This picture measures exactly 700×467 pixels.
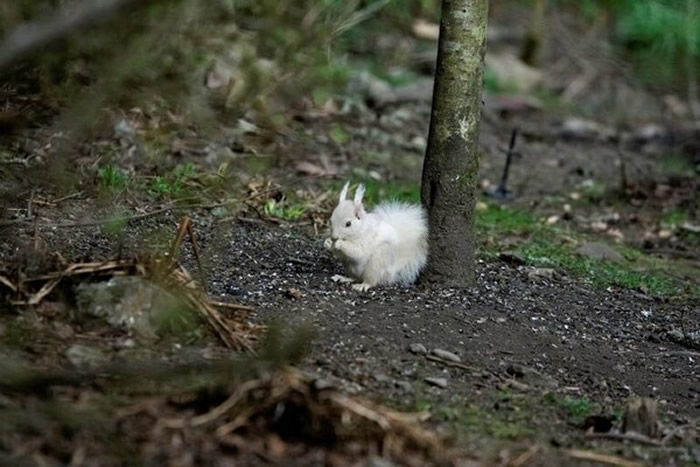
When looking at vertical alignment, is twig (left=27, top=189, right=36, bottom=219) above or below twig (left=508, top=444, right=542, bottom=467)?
above

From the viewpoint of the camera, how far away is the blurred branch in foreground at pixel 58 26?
9.59ft

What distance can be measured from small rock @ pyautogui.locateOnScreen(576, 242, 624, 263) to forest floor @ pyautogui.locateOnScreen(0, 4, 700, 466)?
0.06 feet

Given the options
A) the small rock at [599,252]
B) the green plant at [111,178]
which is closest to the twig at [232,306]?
the green plant at [111,178]

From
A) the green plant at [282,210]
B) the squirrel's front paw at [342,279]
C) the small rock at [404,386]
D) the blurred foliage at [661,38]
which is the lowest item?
the small rock at [404,386]

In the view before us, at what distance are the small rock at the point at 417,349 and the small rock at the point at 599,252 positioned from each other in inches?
109

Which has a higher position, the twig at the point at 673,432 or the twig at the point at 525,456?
the twig at the point at 525,456

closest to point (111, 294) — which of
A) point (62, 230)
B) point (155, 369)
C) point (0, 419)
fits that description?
point (155, 369)

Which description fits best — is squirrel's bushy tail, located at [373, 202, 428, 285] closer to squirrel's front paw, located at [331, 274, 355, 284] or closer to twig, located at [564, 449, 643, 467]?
squirrel's front paw, located at [331, 274, 355, 284]

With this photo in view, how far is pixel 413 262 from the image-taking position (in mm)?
5758

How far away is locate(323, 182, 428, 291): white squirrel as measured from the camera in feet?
18.8

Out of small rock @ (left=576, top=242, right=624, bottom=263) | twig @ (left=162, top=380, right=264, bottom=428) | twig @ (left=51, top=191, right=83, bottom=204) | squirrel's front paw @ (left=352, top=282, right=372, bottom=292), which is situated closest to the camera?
twig @ (left=162, top=380, right=264, bottom=428)

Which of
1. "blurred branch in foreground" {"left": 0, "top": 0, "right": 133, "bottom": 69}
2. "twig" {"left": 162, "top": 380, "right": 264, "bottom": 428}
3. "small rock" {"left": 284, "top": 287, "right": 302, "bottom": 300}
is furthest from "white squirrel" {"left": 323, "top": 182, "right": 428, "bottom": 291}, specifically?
"blurred branch in foreground" {"left": 0, "top": 0, "right": 133, "bottom": 69}

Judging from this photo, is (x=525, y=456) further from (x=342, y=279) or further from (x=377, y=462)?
(x=342, y=279)

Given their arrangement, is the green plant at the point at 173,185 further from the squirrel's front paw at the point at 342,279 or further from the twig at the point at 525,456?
the twig at the point at 525,456
